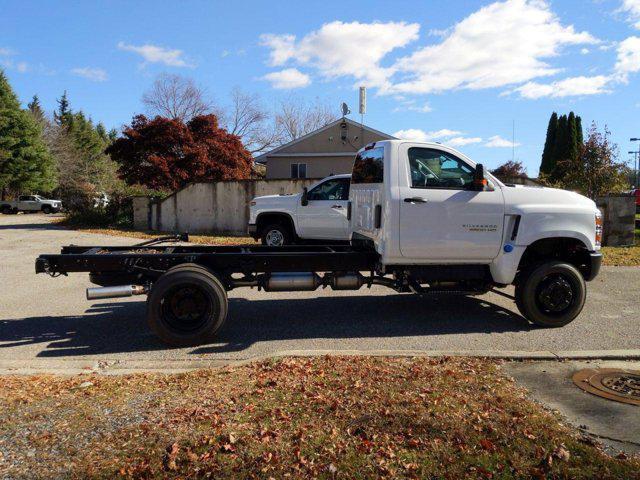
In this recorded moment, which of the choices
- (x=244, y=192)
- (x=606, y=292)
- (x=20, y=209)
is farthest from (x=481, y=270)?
(x=20, y=209)

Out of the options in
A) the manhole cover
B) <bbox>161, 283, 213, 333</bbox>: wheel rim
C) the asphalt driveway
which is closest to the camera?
the manhole cover

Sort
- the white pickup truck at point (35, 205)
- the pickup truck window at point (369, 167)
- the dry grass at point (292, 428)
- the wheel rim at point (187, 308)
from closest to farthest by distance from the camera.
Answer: the dry grass at point (292, 428)
the wheel rim at point (187, 308)
the pickup truck window at point (369, 167)
the white pickup truck at point (35, 205)

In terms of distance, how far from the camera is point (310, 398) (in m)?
4.16

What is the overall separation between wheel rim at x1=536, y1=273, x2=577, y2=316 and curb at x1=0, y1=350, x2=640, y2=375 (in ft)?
3.35

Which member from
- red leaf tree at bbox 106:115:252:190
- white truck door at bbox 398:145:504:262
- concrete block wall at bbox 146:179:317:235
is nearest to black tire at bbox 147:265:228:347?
white truck door at bbox 398:145:504:262

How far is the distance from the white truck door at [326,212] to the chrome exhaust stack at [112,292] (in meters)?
6.37

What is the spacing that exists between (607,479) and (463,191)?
12.6 ft

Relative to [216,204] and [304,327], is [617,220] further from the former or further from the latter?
[216,204]

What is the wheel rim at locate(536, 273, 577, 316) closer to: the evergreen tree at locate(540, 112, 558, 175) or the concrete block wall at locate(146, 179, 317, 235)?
the concrete block wall at locate(146, 179, 317, 235)

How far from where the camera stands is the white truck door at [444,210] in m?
6.25

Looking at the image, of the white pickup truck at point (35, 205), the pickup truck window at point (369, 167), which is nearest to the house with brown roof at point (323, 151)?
the pickup truck window at point (369, 167)

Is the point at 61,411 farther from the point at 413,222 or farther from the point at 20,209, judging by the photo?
the point at 20,209

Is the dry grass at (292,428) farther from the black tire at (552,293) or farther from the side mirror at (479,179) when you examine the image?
the side mirror at (479,179)

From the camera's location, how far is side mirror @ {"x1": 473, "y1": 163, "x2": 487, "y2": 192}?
6.15 meters
